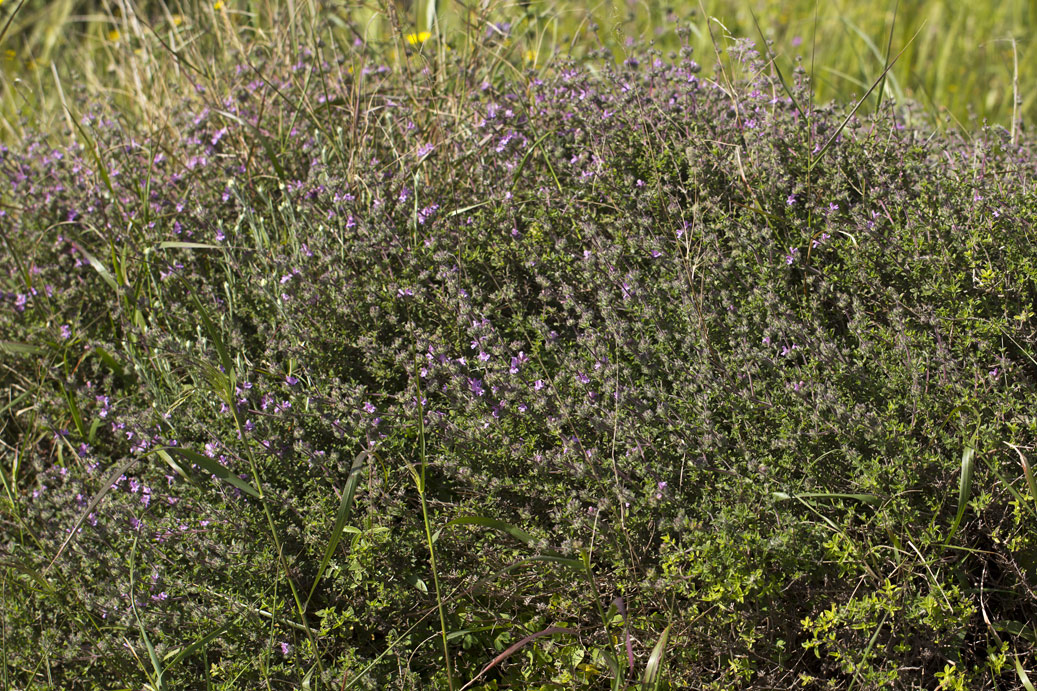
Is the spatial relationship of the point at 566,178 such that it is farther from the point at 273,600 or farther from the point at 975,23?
the point at 975,23

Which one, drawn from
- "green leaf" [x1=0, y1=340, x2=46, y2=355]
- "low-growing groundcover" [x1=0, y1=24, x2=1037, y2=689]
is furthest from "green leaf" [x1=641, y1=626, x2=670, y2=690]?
"green leaf" [x1=0, y1=340, x2=46, y2=355]

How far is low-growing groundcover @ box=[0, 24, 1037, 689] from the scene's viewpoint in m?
1.92

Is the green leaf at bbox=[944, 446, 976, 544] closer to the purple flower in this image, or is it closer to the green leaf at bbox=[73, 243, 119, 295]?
the purple flower

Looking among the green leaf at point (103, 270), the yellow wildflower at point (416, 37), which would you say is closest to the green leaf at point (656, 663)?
the green leaf at point (103, 270)

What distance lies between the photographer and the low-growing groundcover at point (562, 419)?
75.7 inches

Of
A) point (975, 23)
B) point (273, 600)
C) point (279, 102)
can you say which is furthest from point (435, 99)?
point (975, 23)

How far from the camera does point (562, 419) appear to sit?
2.11 meters

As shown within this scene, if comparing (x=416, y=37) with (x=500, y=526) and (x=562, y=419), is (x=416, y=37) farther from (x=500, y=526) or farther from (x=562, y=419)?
(x=500, y=526)

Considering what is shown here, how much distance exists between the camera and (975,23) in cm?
529

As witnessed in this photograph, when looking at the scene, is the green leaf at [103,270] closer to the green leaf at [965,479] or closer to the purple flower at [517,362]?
the purple flower at [517,362]

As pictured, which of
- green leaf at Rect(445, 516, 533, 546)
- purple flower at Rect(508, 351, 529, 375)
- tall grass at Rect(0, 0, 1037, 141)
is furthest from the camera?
tall grass at Rect(0, 0, 1037, 141)

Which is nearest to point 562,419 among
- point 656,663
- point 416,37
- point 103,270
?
point 656,663

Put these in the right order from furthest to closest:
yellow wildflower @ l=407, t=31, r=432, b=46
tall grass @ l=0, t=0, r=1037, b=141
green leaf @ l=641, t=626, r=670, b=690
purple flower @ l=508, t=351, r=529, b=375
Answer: tall grass @ l=0, t=0, r=1037, b=141 → yellow wildflower @ l=407, t=31, r=432, b=46 → purple flower @ l=508, t=351, r=529, b=375 → green leaf @ l=641, t=626, r=670, b=690

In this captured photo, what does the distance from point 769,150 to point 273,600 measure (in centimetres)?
171
